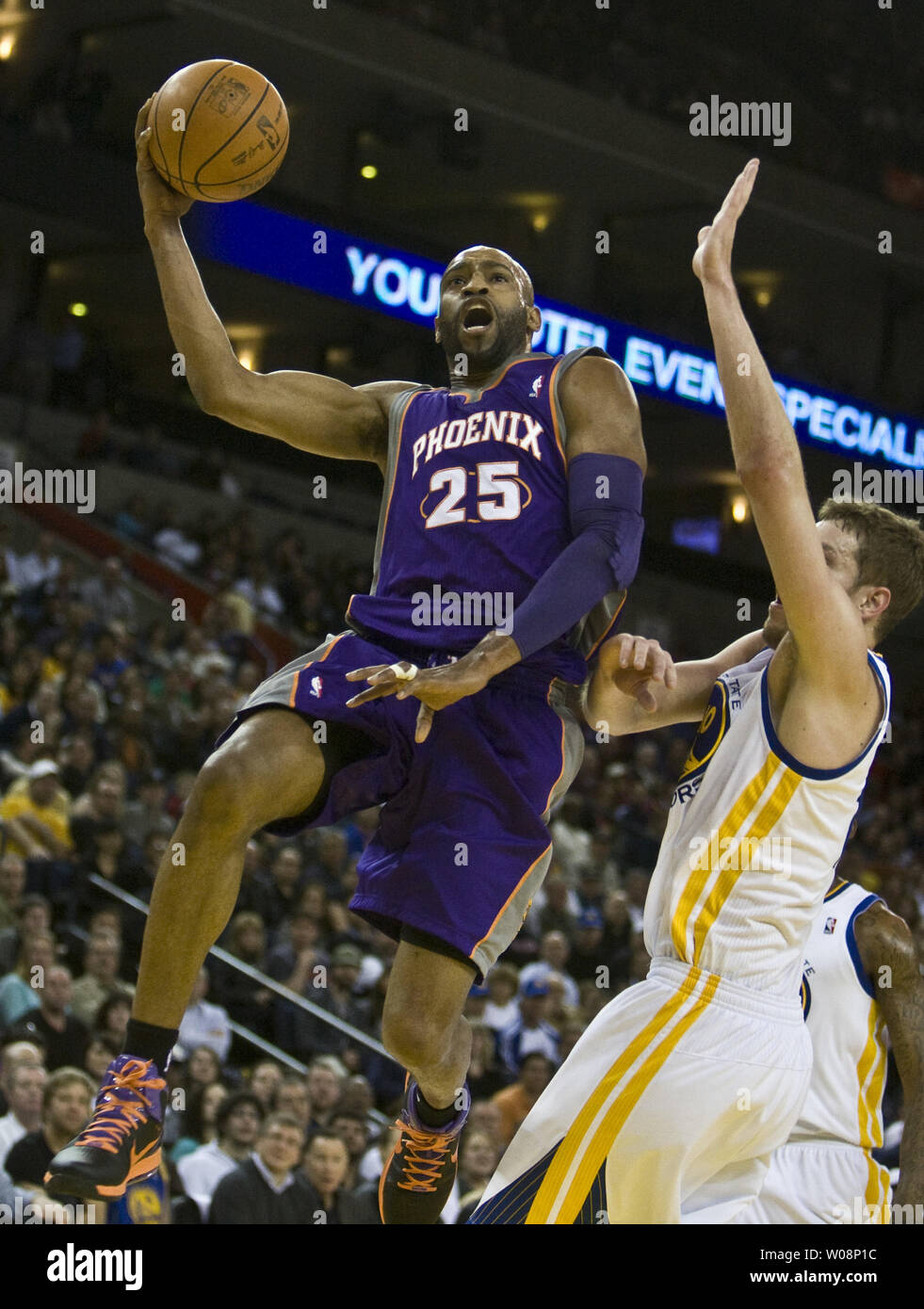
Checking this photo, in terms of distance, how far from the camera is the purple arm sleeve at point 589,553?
3.67m

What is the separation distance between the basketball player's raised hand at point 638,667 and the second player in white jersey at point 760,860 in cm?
21

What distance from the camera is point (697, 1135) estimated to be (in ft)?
10.7

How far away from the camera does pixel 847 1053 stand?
4.70m

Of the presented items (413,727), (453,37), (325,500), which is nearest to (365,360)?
(325,500)

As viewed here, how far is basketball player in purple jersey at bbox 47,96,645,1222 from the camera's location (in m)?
3.54

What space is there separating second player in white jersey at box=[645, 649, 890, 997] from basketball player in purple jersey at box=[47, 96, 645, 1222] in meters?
0.50

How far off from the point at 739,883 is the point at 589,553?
81 centimetres

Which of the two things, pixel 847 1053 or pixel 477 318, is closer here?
pixel 477 318

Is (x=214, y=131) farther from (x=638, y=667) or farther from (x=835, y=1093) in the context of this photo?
(x=835, y=1093)

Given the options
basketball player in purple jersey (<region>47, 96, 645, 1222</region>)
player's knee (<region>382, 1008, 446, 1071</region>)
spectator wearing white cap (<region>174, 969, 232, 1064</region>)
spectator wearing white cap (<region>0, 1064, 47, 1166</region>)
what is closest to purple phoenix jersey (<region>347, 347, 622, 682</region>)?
basketball player in purple jersey (<region>47, 96, 645, 1222</region>)

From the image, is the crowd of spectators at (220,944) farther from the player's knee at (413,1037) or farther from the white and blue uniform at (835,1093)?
the player's knee at (413,1037)

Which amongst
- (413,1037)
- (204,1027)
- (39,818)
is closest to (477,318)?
(413,1037)
